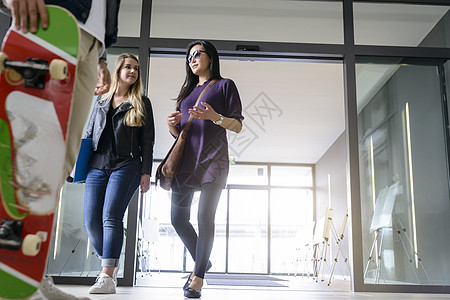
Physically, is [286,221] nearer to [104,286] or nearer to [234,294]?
[234,294]

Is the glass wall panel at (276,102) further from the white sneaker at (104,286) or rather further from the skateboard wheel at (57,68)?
the skateboard wheel at (57,68)

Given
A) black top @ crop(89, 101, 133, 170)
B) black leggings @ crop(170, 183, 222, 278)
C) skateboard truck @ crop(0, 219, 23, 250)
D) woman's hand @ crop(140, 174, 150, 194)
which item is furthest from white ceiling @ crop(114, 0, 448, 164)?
skateboard truck @ crop(0, 219, 23, 250)

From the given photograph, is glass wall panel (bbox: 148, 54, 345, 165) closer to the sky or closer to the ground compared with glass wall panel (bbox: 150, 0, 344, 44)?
closer to the sky

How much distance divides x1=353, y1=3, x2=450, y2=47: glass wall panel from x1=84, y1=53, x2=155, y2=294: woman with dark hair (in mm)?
2101

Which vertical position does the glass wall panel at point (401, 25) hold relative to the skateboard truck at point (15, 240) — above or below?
above

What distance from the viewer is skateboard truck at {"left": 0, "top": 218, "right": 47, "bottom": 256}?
980 mm

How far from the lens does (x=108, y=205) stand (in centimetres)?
210

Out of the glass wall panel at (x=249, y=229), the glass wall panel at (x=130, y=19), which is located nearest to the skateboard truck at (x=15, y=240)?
the glass wall panel at (x=130, y=19)

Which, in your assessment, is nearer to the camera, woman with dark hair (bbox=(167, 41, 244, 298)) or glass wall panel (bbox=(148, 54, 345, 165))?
woman with dark hair (bbox=(167, 41, 244, 298))

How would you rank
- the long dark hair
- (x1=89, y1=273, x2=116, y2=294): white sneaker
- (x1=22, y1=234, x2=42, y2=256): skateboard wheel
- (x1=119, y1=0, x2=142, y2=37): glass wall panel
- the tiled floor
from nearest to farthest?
(x1=22, y1=234, x2=42, y2=256): skateboard wheel, (x1=89, y1=273, x2=116, y2=294): white sneaker, the tiled floor, the long dark hair, (x1=119, y1=0, x2=142, y2=37): glass wall panel

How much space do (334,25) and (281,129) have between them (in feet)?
14.3

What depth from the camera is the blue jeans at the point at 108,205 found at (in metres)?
2.10

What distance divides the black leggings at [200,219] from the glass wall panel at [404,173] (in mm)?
1653

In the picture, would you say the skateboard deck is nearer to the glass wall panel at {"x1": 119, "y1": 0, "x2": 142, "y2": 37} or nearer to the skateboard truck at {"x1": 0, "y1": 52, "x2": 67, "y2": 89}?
the skateboard truck at {"x1": 0, "y1": 52, "x2": 67, "y2": 89}
